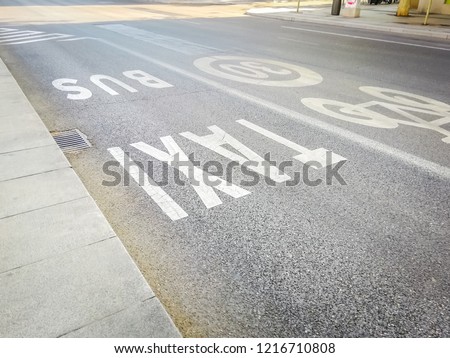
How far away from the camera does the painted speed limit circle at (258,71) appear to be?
25.5ft

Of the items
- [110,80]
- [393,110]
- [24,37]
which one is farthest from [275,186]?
[24,37]

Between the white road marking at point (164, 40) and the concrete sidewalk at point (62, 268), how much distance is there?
26.9 ft

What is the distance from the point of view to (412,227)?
10.3ft

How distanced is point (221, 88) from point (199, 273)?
208 inches

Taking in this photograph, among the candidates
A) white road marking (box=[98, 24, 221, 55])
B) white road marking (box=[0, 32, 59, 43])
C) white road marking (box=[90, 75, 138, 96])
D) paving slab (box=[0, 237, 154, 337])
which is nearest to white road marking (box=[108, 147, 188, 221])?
paving slab (box=[0, 237, 154, 337])

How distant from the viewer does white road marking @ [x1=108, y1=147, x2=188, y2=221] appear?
338 centimetres

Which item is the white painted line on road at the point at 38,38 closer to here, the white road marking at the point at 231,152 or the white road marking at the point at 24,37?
the white road marking at the point at 24,37

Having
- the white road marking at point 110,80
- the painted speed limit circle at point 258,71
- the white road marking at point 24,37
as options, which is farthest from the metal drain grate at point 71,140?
the white road marking at point 24,37

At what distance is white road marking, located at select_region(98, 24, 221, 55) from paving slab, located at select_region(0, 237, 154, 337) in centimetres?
915

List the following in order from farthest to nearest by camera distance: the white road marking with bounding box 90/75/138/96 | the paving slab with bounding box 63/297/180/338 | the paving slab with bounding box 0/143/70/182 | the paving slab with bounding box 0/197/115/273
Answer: the white road marking with bounding box 90/75/138/96
the paving slab with bounding box 0/143/70/182
the paving slab with bounding box 0/197/115/273
the paving slab with bounding box 63/297/180/338

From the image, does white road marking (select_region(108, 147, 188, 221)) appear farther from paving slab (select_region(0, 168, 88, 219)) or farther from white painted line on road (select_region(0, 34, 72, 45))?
white painted line on road (select_region(0, 34, 72, 45))

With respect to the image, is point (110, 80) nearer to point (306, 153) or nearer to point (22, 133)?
point (22, 133)
